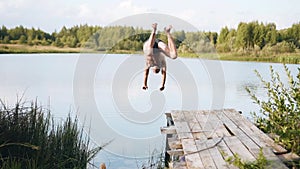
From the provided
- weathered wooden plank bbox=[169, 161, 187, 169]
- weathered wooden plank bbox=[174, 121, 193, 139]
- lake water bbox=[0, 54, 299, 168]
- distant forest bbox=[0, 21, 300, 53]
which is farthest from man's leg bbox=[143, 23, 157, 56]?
weathered wooden plank bbox=[174, 121, 193, 139]

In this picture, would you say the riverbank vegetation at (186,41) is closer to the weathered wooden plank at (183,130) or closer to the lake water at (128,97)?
the lake water at (128,97)

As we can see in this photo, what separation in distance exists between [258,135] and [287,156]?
53cm

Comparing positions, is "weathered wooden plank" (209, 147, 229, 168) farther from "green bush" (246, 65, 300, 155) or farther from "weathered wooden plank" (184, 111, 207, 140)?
"green bush" (246, 65, 300, 155)

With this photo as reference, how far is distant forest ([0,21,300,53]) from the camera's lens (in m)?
2.41

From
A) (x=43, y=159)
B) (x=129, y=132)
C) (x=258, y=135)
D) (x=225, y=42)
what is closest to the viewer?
(x=43, y=159)

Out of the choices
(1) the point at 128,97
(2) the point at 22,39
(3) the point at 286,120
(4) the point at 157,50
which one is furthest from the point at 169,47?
(2) the point at 22,39

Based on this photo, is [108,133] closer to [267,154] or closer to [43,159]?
[43,159]

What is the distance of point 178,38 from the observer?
2350 mm

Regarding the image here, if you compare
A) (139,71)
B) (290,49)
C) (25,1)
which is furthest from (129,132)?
(290,49)

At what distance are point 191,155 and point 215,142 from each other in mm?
395

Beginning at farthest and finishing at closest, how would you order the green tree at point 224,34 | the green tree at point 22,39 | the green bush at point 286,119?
the green tree at point 22,39, the green tree at point 224,34, the green bush at point 286,119

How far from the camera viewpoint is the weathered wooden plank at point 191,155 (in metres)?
2.28

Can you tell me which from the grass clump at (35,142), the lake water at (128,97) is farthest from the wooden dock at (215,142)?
the grass clump at (35,142)

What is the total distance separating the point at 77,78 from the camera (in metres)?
2.66
